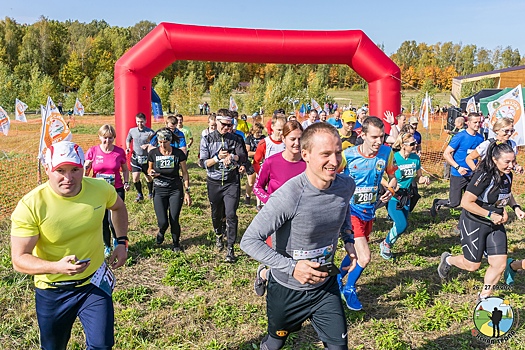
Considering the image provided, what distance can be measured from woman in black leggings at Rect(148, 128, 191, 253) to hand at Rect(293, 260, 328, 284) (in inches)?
150

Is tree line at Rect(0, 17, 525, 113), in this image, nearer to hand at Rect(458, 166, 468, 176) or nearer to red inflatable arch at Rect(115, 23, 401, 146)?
red inflatable arch at Rect(115, 23, 401, 146)

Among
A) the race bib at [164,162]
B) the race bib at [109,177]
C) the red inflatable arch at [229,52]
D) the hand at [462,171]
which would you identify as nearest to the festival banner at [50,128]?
the race bib at [109,177]

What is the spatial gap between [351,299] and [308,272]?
2.28 m

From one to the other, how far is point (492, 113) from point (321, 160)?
10373 mm

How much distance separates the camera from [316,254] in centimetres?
270

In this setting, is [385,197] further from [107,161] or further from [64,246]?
[107,161]

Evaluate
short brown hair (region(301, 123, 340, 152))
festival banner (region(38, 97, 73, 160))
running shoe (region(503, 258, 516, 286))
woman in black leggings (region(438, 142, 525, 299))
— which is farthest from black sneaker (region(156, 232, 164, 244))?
running shoe (region(503, 258, 516, 286))

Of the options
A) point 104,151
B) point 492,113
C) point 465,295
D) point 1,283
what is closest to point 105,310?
point 1,283

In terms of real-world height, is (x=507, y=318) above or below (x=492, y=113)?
below

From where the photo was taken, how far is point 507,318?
4.09 m

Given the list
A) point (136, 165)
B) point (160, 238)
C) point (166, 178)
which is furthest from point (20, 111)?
point (166, 178)

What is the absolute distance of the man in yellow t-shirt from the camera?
8.26ft

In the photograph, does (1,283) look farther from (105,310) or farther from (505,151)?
(505,151)

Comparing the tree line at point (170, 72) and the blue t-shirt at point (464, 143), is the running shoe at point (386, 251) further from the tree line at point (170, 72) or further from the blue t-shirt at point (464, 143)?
the tree line at point (170, 72)
